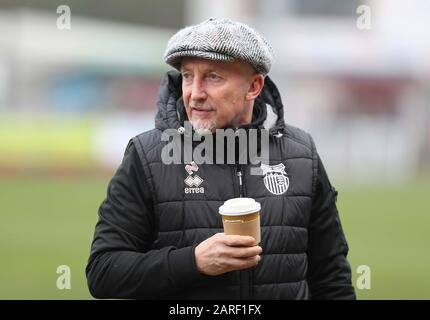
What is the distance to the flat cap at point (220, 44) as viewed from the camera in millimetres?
2705

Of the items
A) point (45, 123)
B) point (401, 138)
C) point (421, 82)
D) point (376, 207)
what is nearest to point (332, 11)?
point (421, 82)

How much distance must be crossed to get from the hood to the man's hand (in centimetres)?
43

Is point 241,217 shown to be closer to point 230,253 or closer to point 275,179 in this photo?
point 230,253

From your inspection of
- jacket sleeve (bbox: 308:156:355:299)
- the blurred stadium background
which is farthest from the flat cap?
the blurred stadium background

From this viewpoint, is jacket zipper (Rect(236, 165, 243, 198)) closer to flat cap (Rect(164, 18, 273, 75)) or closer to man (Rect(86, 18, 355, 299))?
man (Rect(86, 18, 355, 299))

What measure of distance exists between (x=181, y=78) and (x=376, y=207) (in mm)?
14423

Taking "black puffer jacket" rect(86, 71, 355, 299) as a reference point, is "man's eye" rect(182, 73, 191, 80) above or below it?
above

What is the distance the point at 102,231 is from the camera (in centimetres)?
274

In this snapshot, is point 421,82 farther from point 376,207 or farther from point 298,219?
point 298,219

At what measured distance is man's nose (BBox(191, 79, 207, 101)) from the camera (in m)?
2.75

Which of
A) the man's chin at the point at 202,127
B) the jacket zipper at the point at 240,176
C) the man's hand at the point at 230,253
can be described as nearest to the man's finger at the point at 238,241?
the man's hand at the point at 230,253

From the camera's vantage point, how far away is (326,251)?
2.99m

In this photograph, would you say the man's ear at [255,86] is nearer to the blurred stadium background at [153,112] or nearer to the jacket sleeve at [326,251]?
the jacket sleeve at [326,251]
